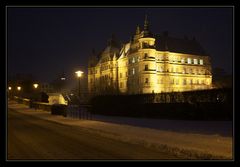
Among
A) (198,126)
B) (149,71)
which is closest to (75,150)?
(198,126)

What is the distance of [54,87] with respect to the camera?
449 ft

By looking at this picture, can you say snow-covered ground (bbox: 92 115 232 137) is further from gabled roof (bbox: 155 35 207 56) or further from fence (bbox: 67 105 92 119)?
gabled roof (bbox: 155 35 207 56)

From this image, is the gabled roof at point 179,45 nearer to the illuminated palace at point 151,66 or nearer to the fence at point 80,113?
the illuminated palace at point 151,66

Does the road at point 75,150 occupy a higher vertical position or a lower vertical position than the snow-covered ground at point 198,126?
higher

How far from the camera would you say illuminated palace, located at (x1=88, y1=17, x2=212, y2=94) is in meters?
82.1

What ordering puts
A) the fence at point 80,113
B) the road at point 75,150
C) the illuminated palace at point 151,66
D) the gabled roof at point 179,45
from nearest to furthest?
the road at point 75,150 < the fence at point 80,113 < the illuminated palace at point 151,66 < the gabled roof at point 179,45

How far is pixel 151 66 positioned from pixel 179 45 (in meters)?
18.2

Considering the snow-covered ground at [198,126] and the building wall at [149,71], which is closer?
the snow-covered ground at [198,126]

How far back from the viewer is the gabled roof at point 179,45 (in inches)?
3574

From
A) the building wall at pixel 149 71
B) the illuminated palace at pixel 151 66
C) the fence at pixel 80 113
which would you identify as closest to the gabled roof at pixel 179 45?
the illuminated palace at pixel 151 66

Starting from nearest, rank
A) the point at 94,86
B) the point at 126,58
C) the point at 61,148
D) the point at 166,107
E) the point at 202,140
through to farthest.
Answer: the point at 61,148 → the point at 202,140 → the point at 166,107 → the point at 126,58 → the point at 94,86
